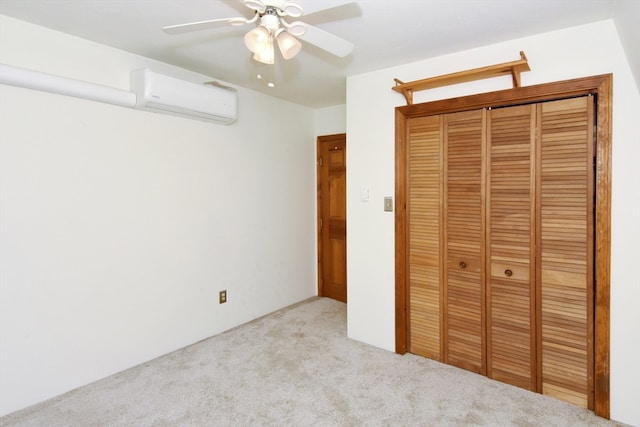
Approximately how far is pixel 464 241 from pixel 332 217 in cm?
182

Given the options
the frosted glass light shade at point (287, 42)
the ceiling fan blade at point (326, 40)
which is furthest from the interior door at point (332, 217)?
the frosted glass light shade at point (287, 42)

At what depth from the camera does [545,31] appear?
6.84ft

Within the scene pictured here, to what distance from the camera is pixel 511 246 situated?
2.31 m

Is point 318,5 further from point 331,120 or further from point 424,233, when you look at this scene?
point 331,120

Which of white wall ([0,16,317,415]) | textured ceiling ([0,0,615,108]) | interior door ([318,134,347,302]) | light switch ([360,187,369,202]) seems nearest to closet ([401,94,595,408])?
light switch ([360,187,369,202])

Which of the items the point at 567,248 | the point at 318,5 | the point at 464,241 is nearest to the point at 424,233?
the point at 464,241

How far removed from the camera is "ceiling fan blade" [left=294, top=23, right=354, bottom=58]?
1547mm

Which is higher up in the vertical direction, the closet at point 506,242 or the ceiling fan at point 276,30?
the ceiling fan at point 276,30

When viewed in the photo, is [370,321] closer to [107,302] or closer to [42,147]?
[107,302]

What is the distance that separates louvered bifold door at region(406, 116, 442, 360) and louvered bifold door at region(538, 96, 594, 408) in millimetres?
650

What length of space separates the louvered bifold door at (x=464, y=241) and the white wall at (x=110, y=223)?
176 cm

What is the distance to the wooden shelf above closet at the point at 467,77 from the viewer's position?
6.86 feet

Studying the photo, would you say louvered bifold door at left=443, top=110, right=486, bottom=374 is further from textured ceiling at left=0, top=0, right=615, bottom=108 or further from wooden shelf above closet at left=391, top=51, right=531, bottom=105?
textured ceiling at left=0, top=0, right=615, bottom=108

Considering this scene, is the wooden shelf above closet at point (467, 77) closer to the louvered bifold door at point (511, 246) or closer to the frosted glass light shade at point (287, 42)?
the louvered bifold door at point (511, 246)
